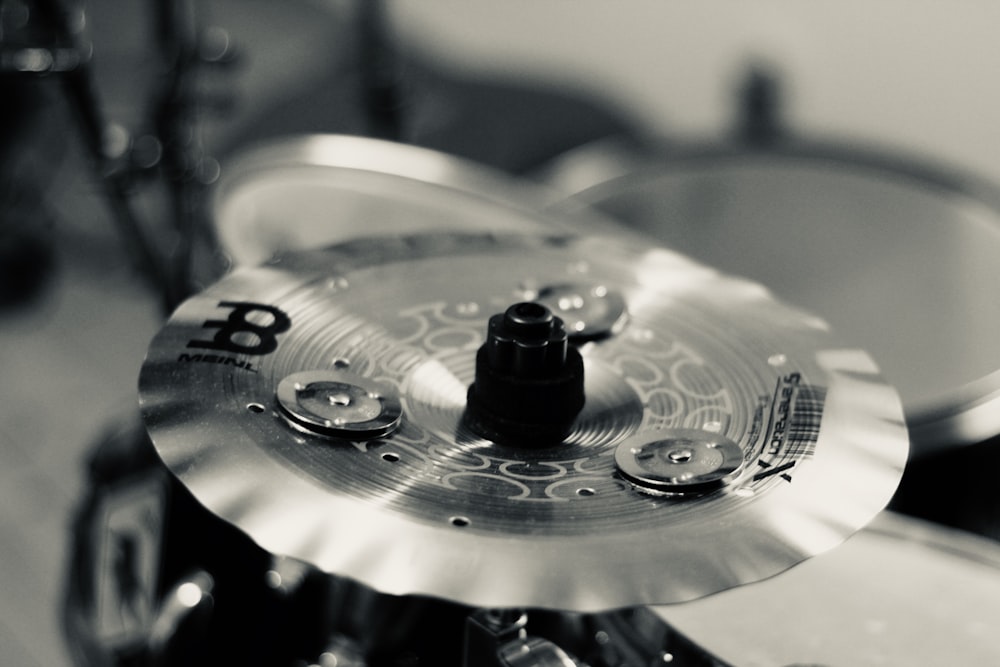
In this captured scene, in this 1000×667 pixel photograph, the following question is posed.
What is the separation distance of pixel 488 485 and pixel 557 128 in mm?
1363

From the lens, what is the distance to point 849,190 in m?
1.29

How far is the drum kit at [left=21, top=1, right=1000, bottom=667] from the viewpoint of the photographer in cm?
51

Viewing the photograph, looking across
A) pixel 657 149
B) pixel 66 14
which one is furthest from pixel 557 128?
pixel 66 14

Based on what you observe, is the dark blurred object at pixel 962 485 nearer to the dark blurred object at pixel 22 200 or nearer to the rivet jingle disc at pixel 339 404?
the rivet jingle disc at pixel 339 404

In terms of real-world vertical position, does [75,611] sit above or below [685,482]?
below

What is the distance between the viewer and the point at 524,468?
0.57 meters

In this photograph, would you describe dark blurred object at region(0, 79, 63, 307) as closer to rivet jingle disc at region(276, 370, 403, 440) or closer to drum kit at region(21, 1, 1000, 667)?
drum kit at region(21, 1, 1000, 667)

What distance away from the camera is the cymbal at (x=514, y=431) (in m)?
0.50

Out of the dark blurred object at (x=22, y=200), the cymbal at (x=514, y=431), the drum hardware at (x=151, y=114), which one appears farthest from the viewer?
the dark blurred object at (x=22, y=200)

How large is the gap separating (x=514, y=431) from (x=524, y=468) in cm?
3

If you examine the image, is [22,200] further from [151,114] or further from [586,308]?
[586,308]

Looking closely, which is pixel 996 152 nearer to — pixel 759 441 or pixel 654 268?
pixel 654 268

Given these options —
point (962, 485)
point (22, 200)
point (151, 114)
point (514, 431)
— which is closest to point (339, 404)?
point (514, 431)

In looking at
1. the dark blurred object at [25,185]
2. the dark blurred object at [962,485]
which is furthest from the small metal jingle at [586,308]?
the dark blurred object at [25,185]
